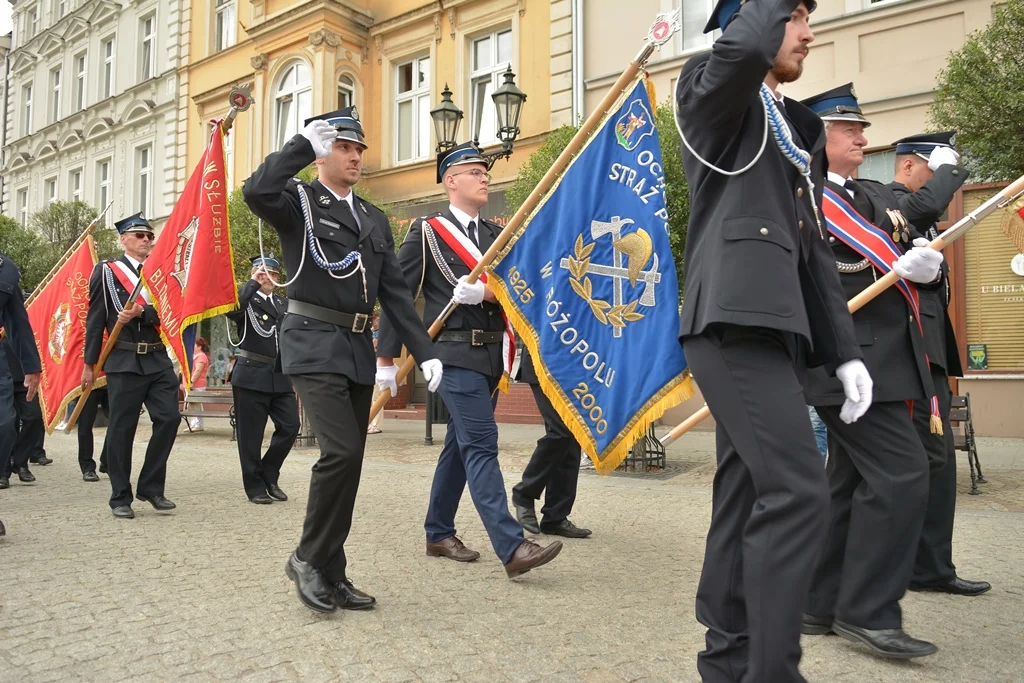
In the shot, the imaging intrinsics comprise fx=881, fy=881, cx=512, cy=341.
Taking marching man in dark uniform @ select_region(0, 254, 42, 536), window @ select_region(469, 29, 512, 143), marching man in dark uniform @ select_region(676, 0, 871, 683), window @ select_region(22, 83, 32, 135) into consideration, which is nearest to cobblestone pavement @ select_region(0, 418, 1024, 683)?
marching man in dark uniform @ select_region(0, 254, 42, 536)

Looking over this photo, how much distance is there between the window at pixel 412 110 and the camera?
18.8 meters

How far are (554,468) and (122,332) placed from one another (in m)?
3.65

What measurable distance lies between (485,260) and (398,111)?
15438mm

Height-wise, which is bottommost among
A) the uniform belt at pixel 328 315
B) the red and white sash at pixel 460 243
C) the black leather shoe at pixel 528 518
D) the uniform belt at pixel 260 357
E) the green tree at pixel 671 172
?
the black leather shoe at pixel 528 518

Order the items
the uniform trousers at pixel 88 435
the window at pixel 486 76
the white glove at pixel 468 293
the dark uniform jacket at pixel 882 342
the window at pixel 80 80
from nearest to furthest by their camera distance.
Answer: the dark uniform jacket at pixel 882 342 → the white glove at pixel 468 293 → the uniform trousers at pixel 88 435 → the window at pixel 486 76 → the window at pixel 80 80

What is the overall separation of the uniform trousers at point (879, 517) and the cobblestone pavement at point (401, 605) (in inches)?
7.6

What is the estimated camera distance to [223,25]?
2333 cm

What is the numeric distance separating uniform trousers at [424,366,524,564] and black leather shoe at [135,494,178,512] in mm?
2676

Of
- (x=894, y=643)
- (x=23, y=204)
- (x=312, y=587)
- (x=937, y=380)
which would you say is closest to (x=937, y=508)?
(x=937, y=380)

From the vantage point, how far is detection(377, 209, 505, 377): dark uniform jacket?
467 cm

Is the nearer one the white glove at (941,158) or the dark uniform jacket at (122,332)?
the white glove at (941,158)

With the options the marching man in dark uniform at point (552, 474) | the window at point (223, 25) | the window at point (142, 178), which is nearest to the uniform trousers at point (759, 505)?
the marching man in dark uniform at point (552, 474)

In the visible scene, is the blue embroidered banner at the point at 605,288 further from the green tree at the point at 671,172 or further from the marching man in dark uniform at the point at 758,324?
the green tree at the point at 671,172

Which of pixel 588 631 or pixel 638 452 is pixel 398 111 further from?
pixel 588 631
